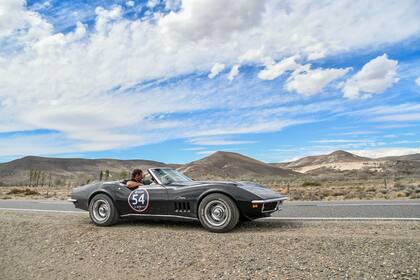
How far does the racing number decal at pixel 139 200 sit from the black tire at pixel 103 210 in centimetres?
42

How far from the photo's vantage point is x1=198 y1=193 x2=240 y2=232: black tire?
714 centimetres

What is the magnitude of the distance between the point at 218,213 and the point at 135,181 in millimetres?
2064

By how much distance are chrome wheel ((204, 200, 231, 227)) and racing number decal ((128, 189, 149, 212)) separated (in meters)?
1.34

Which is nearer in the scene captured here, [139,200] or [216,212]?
→ [216,212]

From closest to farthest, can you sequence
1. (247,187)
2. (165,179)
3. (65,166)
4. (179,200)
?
1. (247,187)
2. (179,200)
3. (165,179)
4. (65,166)

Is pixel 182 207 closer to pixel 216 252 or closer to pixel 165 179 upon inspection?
pixel 165 179

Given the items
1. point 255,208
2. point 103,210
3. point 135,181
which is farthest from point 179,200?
point 103,210

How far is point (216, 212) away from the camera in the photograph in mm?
7328

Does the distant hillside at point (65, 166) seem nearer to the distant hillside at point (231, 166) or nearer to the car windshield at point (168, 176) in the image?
the distant hillside at point (231, 166)

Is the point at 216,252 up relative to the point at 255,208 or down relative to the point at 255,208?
down

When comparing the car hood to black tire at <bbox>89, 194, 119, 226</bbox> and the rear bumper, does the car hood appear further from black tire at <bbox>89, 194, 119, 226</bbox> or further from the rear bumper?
black tire at <bbox>89, 194, 119, 226</bbox>

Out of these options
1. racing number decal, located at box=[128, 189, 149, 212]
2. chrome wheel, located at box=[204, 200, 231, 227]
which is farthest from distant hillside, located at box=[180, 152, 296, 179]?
chrome wheel, located at box=[204, 200, 231, 227]

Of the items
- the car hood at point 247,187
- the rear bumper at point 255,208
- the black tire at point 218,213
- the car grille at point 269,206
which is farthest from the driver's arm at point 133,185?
the car grille at point 269,206

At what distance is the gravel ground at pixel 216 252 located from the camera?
512 cm
